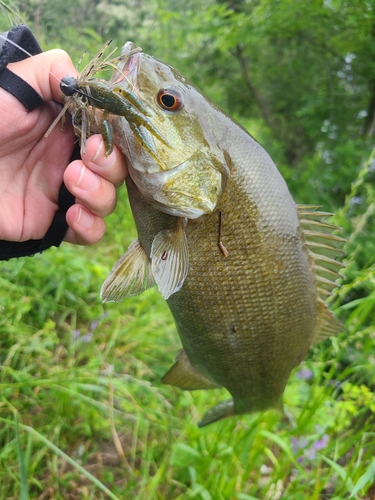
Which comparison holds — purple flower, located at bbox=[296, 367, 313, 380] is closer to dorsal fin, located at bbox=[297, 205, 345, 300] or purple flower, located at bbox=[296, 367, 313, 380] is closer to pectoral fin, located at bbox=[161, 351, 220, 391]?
pectoral fin, located at bbox=[161, 351, 220, 391]

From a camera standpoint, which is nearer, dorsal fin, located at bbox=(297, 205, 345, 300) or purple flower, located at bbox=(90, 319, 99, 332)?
dorsal fin, located at bbox=(297, 205, 345, 300)

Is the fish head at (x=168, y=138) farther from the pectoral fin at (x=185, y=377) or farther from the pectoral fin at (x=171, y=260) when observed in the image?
the pectoral fin at (x=185, y=377)

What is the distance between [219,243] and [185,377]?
76 cm

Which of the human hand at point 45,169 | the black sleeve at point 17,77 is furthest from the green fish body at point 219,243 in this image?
the black sleeve at point 17,77

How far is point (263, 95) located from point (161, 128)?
8.80 metres

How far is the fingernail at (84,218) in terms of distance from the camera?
1337 mm

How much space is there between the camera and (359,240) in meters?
3.92

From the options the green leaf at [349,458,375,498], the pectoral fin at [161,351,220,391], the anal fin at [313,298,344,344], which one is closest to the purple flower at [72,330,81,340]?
the pectoral fin at [161,351,220,391]

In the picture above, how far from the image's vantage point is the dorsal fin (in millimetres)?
1473

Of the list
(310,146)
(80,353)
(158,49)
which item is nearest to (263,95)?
(310,146)

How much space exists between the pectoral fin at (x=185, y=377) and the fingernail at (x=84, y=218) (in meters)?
0.75

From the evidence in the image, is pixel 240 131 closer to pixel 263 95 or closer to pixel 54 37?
pixel 54 37

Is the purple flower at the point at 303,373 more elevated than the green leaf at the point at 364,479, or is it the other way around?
the green leaf at the point at 364,479

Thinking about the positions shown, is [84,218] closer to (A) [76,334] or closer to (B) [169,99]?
(B) [169,99]
